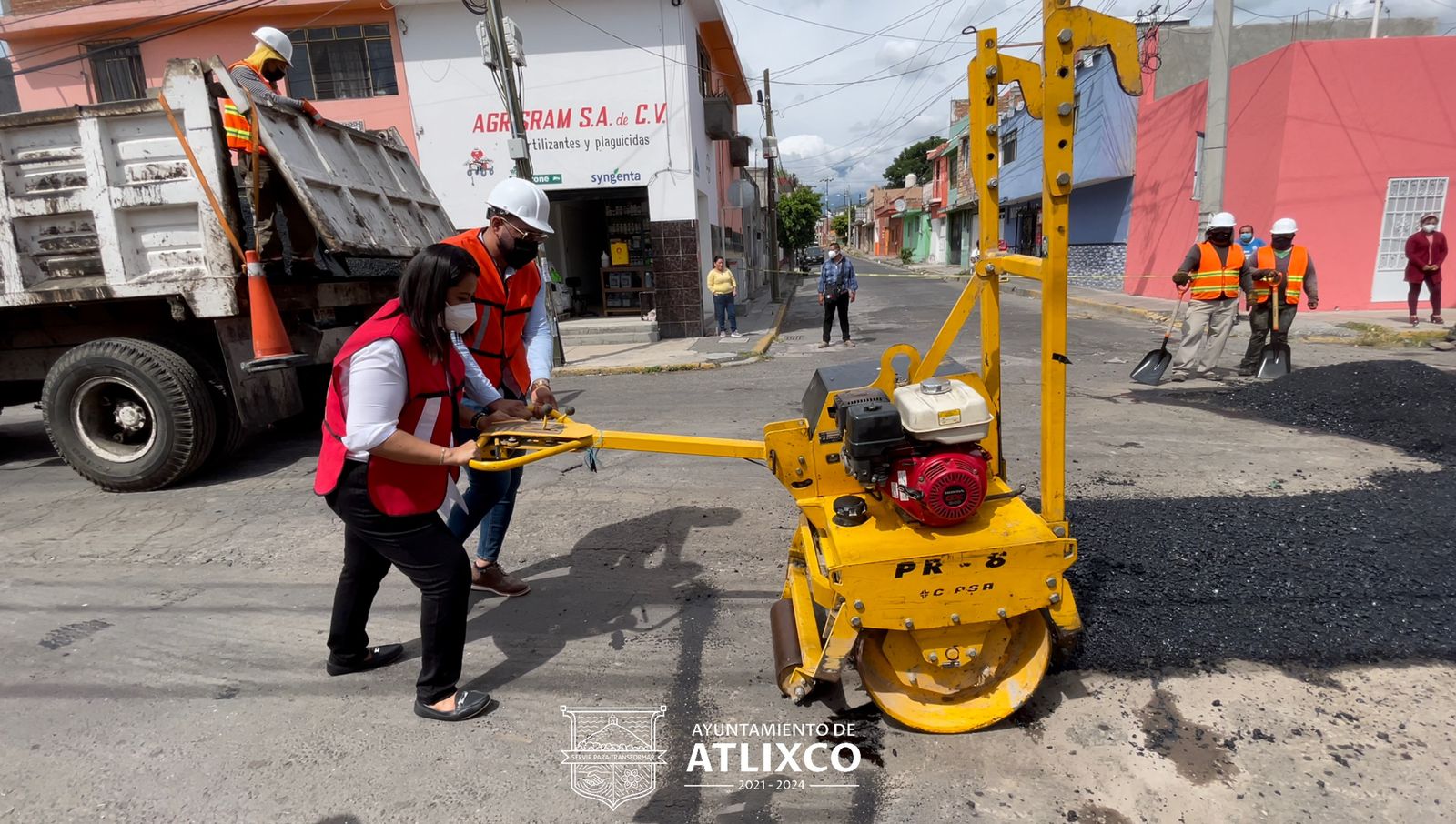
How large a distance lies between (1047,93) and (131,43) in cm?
1799

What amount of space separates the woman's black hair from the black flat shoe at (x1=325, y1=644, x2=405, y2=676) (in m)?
1.38

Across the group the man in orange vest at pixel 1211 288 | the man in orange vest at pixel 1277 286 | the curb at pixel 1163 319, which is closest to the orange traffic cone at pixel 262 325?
the man in orange vest at pixel 1211 288

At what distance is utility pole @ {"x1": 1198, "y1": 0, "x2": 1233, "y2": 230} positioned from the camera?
10990 millimetres

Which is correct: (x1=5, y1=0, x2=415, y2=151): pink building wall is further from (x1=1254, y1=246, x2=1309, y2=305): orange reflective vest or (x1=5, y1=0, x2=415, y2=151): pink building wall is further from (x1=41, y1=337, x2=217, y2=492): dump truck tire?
(x1=1254, y1=246, x2=1309, y2=305): orange reflective vest

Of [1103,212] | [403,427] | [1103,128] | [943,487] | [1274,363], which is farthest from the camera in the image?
[1103,212]

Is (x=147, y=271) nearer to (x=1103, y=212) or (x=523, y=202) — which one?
(x=523, y=202)

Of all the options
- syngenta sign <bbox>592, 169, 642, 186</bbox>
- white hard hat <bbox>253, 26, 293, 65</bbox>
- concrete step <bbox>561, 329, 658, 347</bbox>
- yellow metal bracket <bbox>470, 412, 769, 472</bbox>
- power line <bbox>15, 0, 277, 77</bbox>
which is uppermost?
power line <bbox>15, 0, 277, 77</bbox>

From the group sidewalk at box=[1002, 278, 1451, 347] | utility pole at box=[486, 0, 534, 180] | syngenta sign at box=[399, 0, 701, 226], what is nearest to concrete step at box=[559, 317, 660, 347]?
syngenta sign at box=[399, 0, 701, 226]

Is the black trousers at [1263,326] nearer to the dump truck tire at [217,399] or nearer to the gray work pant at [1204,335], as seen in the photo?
the gray work pant at [1204,335]

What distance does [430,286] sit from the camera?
2436mm

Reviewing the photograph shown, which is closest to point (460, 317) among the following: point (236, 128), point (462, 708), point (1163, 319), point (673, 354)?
point (462, 708)

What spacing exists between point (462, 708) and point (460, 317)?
1.41 m

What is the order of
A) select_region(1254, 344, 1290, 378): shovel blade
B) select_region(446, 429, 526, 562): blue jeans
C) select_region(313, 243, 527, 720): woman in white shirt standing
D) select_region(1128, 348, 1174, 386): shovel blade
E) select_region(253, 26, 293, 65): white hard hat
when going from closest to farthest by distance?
select_region(313, 243, 527, 720): woman in white shirt standing → select_region(446, 429, 526, 562): blue jeans → select_region(253, 26, 293, 65): white hard hat → select_region(1128, 348, 1174, 386): shovel blade → select_region(1254, 344, 1290, 378): shovel blade

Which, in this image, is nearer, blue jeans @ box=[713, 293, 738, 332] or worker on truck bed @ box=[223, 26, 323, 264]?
worker on truck bed @ box=[223, 26, 323, 264]
